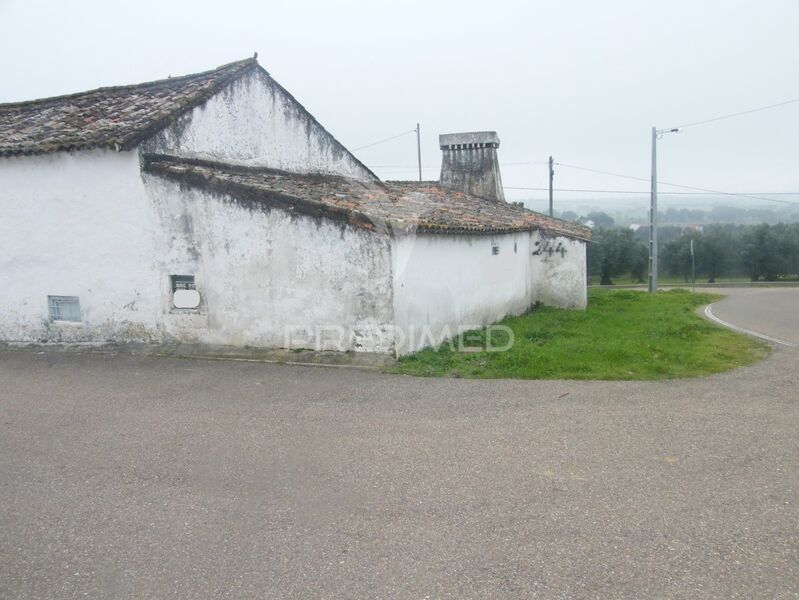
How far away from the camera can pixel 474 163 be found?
2194 centimetres

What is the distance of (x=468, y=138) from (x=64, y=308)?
50.0 ft

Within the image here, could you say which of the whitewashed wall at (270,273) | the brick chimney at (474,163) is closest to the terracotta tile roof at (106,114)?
the whitewashed wall at (270,273)

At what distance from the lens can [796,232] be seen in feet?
168

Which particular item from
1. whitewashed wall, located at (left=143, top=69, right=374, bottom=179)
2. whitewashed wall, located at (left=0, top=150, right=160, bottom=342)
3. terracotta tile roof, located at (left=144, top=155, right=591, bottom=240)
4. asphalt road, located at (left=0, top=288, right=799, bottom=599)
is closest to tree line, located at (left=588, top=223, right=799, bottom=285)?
whitewashed wall, located at (left=143, top=69, right=374, bottom=179)

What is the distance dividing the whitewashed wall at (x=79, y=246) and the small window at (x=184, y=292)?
0.34 meters

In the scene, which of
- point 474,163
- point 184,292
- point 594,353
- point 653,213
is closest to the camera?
point 594,353

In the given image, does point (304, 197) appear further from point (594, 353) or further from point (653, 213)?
point (653, 213)

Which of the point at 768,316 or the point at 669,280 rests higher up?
the point at 768,316

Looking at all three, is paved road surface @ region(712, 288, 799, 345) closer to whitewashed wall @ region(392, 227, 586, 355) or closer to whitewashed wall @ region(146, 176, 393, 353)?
whitewashed wall @ region(392, 227, 586, 355)

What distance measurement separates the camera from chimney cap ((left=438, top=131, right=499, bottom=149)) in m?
21.8

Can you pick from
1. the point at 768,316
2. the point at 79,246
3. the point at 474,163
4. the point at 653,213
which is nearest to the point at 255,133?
the point at 79,246

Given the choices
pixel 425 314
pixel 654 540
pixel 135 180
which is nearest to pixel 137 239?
pixel 135 180

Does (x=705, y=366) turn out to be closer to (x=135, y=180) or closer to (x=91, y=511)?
(x=91, y=511)

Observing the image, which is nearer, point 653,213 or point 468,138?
point 468,138
